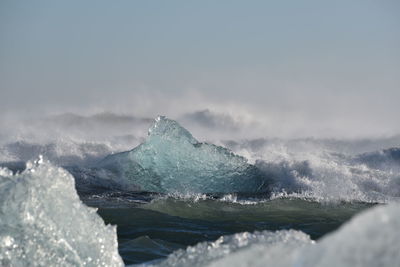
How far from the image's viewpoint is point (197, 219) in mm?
9383

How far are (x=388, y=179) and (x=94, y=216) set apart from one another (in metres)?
9.93

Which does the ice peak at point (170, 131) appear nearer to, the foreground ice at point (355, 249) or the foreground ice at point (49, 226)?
the foreground ice at point (49, 226)

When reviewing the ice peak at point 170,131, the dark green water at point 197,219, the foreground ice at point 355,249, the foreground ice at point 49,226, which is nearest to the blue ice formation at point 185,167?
the ice peak at point 170,131

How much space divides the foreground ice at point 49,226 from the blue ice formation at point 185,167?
348 inches

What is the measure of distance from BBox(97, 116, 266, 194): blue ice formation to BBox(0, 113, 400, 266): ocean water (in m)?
0.02

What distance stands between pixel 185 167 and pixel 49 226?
945 cm

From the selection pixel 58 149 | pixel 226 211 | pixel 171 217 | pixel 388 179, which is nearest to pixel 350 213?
pixel 226 211

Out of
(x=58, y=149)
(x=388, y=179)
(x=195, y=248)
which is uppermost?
(x=58, y=149)

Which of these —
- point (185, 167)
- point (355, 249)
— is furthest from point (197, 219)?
point (355, 249)

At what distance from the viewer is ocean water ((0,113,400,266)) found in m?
2.41

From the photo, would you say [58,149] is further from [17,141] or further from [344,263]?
[344,263]

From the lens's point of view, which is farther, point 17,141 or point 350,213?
point 17,141

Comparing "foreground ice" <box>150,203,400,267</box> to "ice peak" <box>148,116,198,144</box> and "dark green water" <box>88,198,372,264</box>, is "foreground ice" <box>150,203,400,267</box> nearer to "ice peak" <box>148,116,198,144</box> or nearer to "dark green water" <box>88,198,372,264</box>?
"dark green water" <box>88,198,372,264</box>

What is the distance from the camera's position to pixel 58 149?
2092 cm
